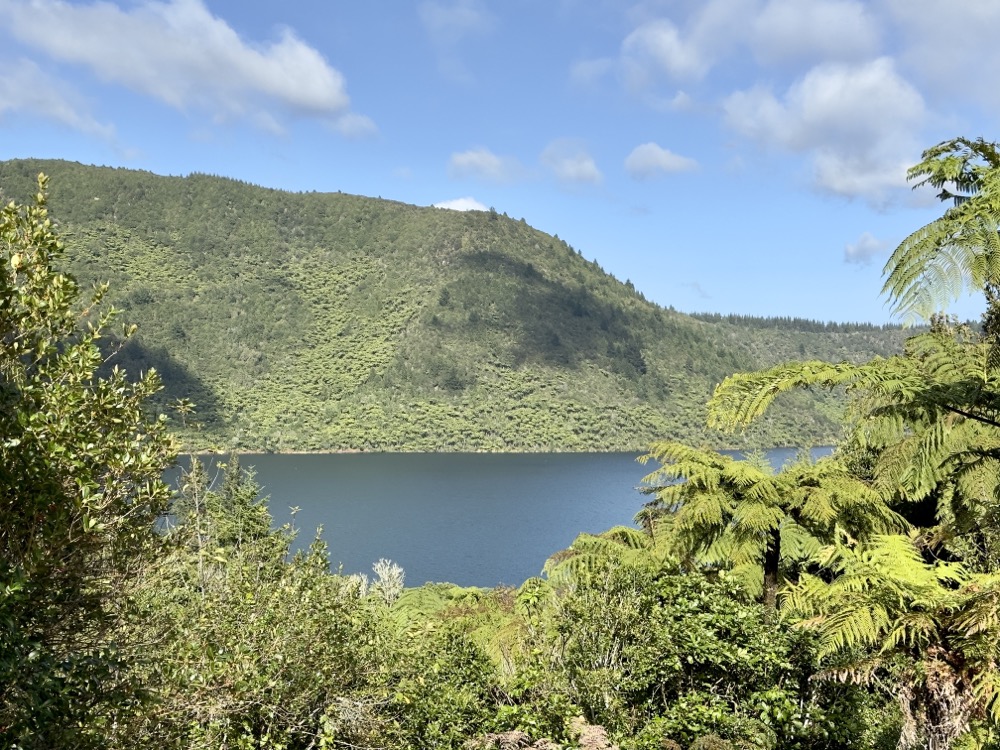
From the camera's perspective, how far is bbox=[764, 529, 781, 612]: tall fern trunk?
7180 millimetres

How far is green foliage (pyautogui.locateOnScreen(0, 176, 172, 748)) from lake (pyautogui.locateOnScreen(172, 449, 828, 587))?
2649cm

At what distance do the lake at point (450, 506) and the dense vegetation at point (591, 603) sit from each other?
74.0ft

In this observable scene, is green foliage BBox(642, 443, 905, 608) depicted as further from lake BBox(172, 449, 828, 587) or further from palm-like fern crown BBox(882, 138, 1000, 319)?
lake BBox(172, 449, 828, 587)

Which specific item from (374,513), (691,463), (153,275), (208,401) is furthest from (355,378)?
(691,463)

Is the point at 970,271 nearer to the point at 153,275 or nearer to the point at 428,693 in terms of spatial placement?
the point at 428,693

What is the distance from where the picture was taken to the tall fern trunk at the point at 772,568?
23.6 feet

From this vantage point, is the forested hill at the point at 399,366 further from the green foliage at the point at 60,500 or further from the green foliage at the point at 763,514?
the green foliage at the point at 60,500

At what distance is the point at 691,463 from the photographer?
7875 mm

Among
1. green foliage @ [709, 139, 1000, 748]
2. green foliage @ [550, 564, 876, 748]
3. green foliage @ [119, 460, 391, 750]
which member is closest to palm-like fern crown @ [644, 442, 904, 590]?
green foliage @ [550, 564, 876, 748]

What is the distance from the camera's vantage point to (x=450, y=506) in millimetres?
76250

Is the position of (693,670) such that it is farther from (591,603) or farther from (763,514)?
(763,514)

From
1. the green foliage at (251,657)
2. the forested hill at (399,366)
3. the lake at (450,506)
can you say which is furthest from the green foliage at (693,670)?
the forested hill at (399,366)

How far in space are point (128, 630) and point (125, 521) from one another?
134 centimetres

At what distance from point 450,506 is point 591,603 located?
230ft
